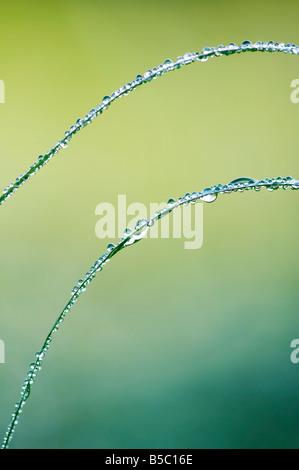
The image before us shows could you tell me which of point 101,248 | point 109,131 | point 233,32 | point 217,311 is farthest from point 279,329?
point 233,32

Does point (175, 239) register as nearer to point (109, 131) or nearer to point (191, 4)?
point (109, 131)

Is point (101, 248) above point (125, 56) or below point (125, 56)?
below

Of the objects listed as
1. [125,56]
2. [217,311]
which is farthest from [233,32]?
[217,311]
